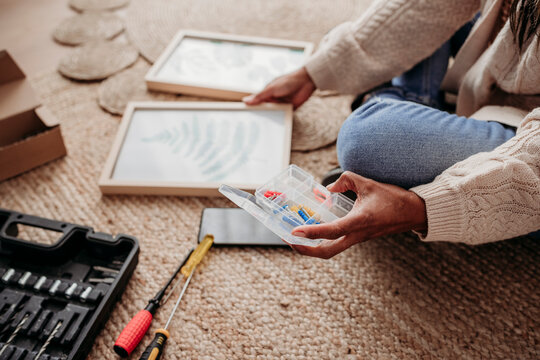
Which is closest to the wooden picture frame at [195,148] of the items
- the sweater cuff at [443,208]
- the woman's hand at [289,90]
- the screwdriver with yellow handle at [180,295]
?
the woman's hand at [289,90]

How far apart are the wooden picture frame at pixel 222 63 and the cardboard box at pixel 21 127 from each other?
278 mm

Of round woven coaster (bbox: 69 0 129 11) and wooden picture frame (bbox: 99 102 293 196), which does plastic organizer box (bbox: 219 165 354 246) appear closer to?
wooden picture frame (bbox: 99 102 293 196)

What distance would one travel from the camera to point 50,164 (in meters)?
0.96

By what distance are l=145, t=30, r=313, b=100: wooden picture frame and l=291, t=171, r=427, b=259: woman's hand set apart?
1.67 feet

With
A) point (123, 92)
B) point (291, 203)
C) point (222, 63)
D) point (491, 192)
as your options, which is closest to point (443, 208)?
point (491, 192)

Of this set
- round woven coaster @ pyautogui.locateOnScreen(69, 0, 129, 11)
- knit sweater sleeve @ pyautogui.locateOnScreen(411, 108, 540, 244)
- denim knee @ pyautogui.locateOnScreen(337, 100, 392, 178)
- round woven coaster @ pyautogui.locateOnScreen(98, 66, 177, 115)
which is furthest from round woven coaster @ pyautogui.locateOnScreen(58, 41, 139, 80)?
knit sweater sleeve @ pyautogui.locateOnScreen(411, 108, 540, 244)

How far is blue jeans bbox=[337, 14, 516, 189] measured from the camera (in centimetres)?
65

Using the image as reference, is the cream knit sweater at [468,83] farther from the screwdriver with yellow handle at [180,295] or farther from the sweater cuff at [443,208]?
the screwdriver with yellow handle at [180,295]

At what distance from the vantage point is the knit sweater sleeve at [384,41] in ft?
2.58

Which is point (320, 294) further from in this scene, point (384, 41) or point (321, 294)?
point (384, 41)

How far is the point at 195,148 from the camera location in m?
0.93

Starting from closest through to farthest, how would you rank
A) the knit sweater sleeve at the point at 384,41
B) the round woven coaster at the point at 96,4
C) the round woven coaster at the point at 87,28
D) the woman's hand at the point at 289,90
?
1. the knit sweater sleeve at the point at 384,41
2. the woman's hand at the point at 289,90
3. the round woven coaster at the point at 87,28
4. the round woven coaster at the point at 96,4

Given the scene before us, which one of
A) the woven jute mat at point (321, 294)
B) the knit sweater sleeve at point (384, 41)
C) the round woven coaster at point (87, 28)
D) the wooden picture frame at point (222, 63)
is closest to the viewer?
the woven jute mat at point (321, 294)

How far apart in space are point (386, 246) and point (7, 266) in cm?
69
